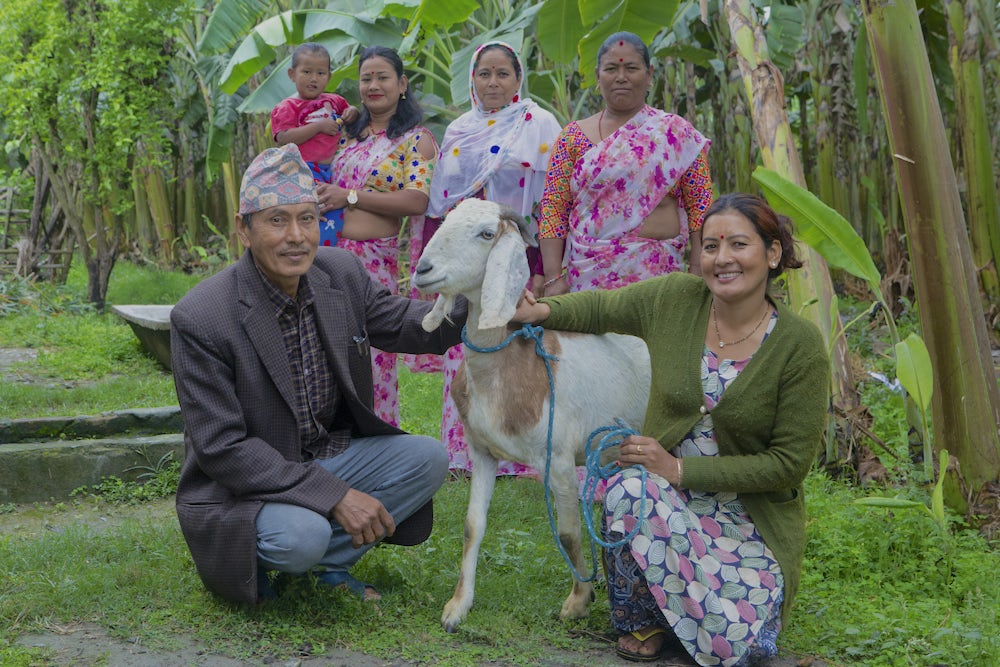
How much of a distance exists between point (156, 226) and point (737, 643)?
42.5ft

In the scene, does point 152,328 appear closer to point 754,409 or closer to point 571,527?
point 571,527

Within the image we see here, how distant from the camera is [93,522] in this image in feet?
16.2

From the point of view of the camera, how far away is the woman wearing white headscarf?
16.6 ft

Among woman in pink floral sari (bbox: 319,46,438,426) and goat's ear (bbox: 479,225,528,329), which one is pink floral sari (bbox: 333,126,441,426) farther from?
goat's ear (bbox: 479,225,528,329)

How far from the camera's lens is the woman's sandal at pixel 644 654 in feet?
11.2

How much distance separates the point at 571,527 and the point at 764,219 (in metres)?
1.24

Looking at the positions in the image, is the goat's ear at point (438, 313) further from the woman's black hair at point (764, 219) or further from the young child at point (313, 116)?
the young child at point (313, 116)

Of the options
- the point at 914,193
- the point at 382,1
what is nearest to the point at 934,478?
the point at 914,193

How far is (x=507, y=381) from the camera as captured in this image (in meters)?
3.61

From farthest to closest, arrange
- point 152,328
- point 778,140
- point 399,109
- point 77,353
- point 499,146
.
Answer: point 77,353 < point 152,328 < point 399,109 < point 499,146 < point 778,140

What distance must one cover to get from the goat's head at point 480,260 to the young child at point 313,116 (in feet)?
7.05

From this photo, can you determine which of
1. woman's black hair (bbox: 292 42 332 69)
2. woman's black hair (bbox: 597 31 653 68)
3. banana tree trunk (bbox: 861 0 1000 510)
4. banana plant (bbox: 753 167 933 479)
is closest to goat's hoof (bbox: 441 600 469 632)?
banana plant (bbox: 753 167 933 479)

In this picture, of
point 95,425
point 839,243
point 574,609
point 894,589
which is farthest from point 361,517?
point 95,425

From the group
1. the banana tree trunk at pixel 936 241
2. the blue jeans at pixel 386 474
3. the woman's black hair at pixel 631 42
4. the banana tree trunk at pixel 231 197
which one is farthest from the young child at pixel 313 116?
the banana tree trunk at pixel 231 197
